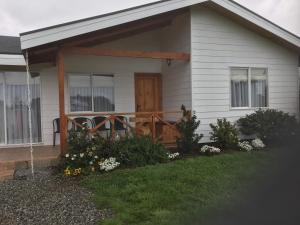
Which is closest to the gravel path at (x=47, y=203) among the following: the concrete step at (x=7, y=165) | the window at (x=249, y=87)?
the concrete step at (x=7, y=165)

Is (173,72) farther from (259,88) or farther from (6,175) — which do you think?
(6,175)

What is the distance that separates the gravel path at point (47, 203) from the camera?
455 cm

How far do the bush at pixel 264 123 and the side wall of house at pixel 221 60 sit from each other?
351 mm

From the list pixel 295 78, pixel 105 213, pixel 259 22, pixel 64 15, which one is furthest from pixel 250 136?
pixel 64 15

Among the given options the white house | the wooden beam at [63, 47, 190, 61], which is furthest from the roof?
the wooden beam at [63, 47, 190, 61]

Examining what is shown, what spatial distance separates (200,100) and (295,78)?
149 inches

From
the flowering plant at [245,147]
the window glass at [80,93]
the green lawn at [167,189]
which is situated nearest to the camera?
the green lawn at [167,189]

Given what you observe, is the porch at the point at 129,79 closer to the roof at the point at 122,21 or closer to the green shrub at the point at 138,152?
the roof at the point at 122,21

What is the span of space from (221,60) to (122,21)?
3.41 m

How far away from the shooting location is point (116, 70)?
10633 mm

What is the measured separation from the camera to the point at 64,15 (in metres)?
22.0

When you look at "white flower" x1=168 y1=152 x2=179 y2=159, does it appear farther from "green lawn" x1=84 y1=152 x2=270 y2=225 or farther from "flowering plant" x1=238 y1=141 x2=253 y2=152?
"flowering plant" x1=238 y1=141 x2=253 y2=152

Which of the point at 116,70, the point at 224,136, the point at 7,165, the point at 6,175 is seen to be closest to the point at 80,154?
the point at 6,175

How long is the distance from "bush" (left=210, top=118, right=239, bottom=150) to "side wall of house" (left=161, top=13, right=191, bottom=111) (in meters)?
1.06
